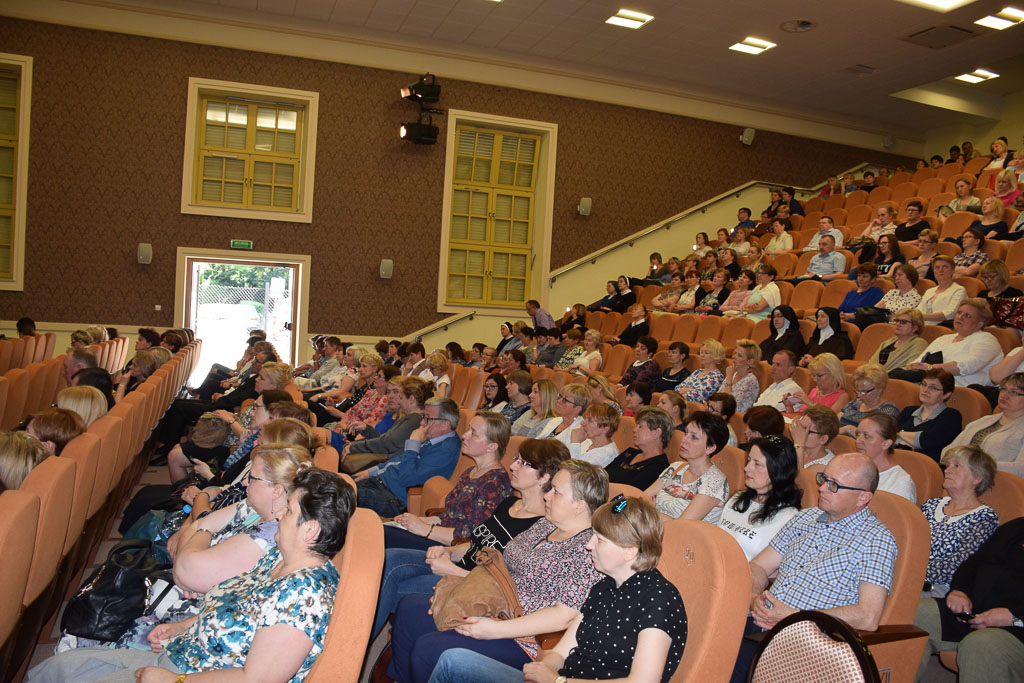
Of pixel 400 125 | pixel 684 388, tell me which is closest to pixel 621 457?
pixel 684 388

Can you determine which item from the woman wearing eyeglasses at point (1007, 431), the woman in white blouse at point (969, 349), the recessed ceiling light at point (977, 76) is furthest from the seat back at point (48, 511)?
the recessed ceiling light at point (977, 76)

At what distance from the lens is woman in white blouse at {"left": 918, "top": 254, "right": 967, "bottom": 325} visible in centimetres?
532

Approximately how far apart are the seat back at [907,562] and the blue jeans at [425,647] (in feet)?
3.45

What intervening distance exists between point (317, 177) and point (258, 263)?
54.6 inches

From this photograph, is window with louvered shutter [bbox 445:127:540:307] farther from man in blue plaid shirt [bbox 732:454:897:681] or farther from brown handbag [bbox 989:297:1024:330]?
man in blue plaid shirt [bbox 732:454:897:681]

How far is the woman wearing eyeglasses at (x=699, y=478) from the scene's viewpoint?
117 inches

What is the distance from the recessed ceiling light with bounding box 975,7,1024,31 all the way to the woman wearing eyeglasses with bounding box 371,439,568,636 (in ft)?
28.4

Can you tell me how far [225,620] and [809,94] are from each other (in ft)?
40.4

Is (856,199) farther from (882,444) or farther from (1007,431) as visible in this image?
(882,444)

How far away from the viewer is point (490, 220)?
11.5 metres

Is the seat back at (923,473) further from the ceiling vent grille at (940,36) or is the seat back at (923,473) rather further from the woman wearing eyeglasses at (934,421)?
the ceiling vent grille at (940,36)

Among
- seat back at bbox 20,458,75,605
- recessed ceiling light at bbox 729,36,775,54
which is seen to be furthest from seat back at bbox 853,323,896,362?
recessed ceiling light at bbox 729,36,775,54

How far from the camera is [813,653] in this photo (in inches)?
59.8

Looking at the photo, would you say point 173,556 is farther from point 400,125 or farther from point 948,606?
point 400,125
